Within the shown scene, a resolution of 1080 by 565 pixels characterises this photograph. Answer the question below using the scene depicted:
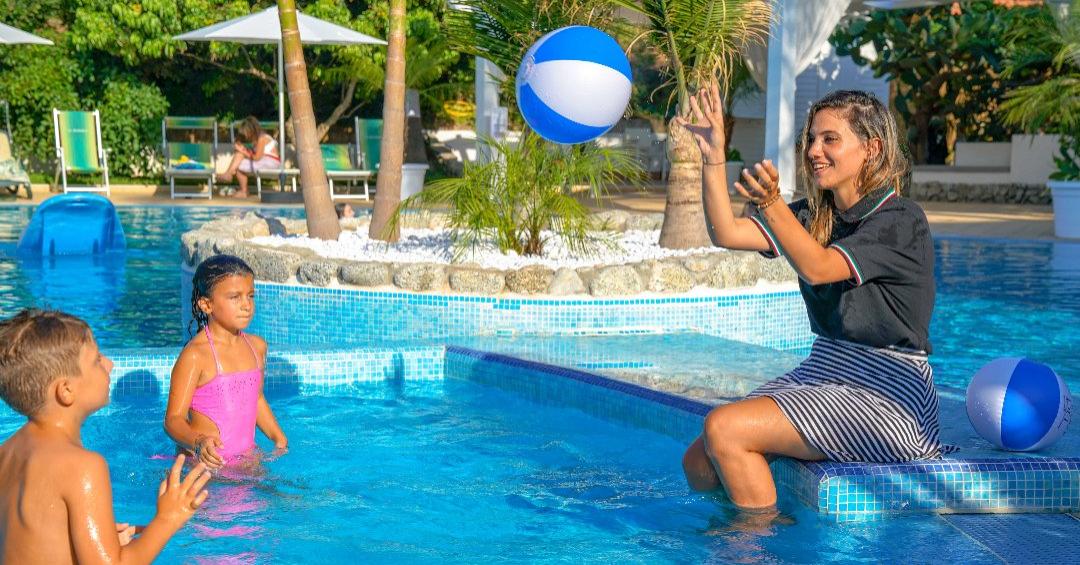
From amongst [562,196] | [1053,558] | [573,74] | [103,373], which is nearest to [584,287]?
[562,196]

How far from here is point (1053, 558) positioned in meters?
3.54

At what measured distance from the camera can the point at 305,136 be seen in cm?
938

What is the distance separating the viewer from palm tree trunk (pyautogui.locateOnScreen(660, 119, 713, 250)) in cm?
892

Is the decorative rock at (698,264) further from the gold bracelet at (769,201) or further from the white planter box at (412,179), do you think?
the white planter box at (412,179)

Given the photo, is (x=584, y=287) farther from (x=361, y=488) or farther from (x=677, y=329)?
(x=361, y=488)

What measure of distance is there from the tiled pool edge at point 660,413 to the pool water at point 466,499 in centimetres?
8

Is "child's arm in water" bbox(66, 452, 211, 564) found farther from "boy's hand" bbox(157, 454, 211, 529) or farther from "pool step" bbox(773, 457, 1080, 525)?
"pool step" bbox(773, 457, 1080, 525)

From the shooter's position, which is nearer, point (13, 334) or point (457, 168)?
point (13, 334)

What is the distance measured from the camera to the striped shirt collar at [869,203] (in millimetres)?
3662

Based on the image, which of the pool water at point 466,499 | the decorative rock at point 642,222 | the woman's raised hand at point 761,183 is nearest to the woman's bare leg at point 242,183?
the decorative rock at point 642,222

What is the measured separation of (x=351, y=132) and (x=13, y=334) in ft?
69.3

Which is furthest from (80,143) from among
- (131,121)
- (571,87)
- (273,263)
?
(571,87)

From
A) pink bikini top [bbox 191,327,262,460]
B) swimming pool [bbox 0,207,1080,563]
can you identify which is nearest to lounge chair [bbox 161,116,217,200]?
swimming pool [bbox 0,207,1080,563]

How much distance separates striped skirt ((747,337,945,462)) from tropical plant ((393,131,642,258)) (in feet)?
15.4
